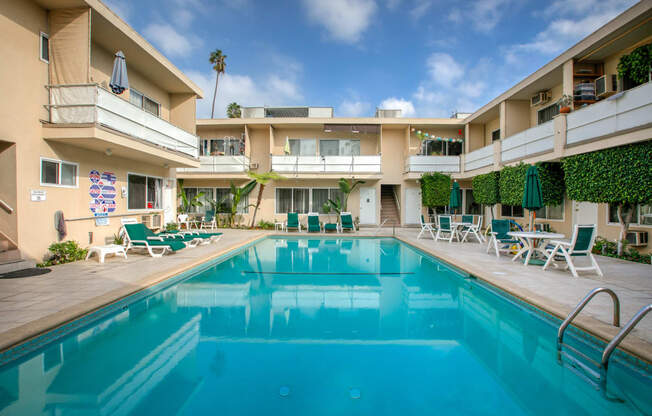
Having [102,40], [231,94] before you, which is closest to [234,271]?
[102,40]

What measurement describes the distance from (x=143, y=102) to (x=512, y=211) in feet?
56.6

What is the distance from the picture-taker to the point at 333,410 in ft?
8.91

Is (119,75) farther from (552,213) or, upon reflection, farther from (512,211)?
(512,211)

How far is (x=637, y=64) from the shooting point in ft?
28.5

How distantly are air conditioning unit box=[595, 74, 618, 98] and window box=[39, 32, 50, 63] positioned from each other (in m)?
16.4

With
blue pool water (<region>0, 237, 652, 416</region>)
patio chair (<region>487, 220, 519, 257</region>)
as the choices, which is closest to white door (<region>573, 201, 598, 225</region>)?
patio chair (<region>487, 220, 519, 257</region>)

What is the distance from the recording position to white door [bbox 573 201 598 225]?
10312mm

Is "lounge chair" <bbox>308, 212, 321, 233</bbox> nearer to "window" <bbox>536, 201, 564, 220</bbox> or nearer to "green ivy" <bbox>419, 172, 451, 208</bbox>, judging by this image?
"green ivy" <bbox>419, 172, 451, 208</bbox>

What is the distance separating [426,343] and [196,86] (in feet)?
43.7

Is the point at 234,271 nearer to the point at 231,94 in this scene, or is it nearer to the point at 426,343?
the point at 426,343

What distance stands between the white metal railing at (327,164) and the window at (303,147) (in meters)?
1.78

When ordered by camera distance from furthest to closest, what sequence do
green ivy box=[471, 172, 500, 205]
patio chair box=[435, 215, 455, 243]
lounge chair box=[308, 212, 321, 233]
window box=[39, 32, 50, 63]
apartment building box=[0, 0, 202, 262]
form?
1. lounge chair box=[308, 212, 321, 233]
2. green ivy box=[471, 172, 500, 205]
3. patio chair box=[435, 215, 455, 243]
4. window box=[39, 32, 50, 63]
5. apartment building box=[0, 0, 202, 262]

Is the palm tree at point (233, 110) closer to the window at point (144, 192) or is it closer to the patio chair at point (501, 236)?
the window at point (144, 192)

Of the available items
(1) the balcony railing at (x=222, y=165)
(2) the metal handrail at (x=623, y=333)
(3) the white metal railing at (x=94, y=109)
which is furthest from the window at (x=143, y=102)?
(2) the metal handrail at (x=623, y=333)
